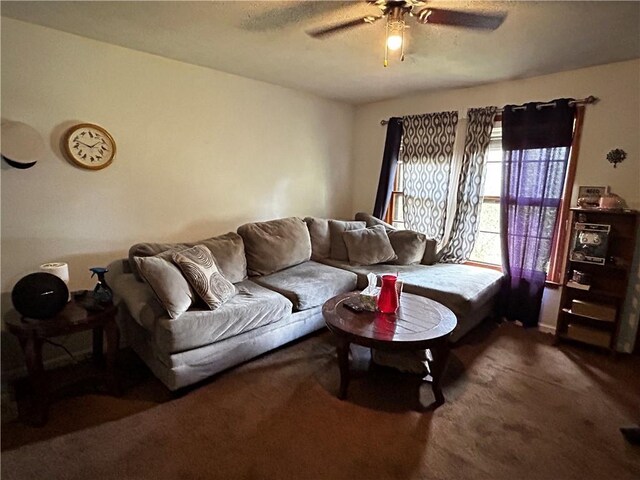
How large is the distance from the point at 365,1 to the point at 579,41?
1.63 m

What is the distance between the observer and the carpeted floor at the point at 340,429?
1656mm

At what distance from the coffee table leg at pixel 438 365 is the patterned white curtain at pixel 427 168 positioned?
2.08 metres

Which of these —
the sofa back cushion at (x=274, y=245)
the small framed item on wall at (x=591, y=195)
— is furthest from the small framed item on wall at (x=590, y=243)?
the sofa back cushion at (x=274, y=245)

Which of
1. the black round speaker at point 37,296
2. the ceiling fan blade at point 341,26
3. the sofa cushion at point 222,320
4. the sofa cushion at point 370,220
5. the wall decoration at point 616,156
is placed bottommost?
the sofa cushion at point 222,320

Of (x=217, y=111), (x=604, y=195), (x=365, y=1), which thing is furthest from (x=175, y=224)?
(x=604, y=195)

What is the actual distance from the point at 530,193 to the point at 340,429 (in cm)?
277

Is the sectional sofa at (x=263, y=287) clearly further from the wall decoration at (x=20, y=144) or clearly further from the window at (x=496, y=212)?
the wall decoration at (x=20, y=144)

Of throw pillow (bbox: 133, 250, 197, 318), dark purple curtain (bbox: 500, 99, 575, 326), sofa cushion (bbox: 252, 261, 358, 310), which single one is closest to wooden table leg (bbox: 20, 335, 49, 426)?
throw pillow (bbox: 133, 250, 197, 318)

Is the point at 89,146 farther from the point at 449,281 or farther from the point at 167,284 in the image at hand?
the point at 449,281

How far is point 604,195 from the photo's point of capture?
9.36ft

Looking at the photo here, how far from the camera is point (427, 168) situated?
3988 mm

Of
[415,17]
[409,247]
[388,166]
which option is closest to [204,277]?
[415,17]

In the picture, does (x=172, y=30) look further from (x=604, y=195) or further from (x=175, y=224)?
(x=604, y=195)

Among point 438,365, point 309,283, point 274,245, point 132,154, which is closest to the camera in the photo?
point 438,365
